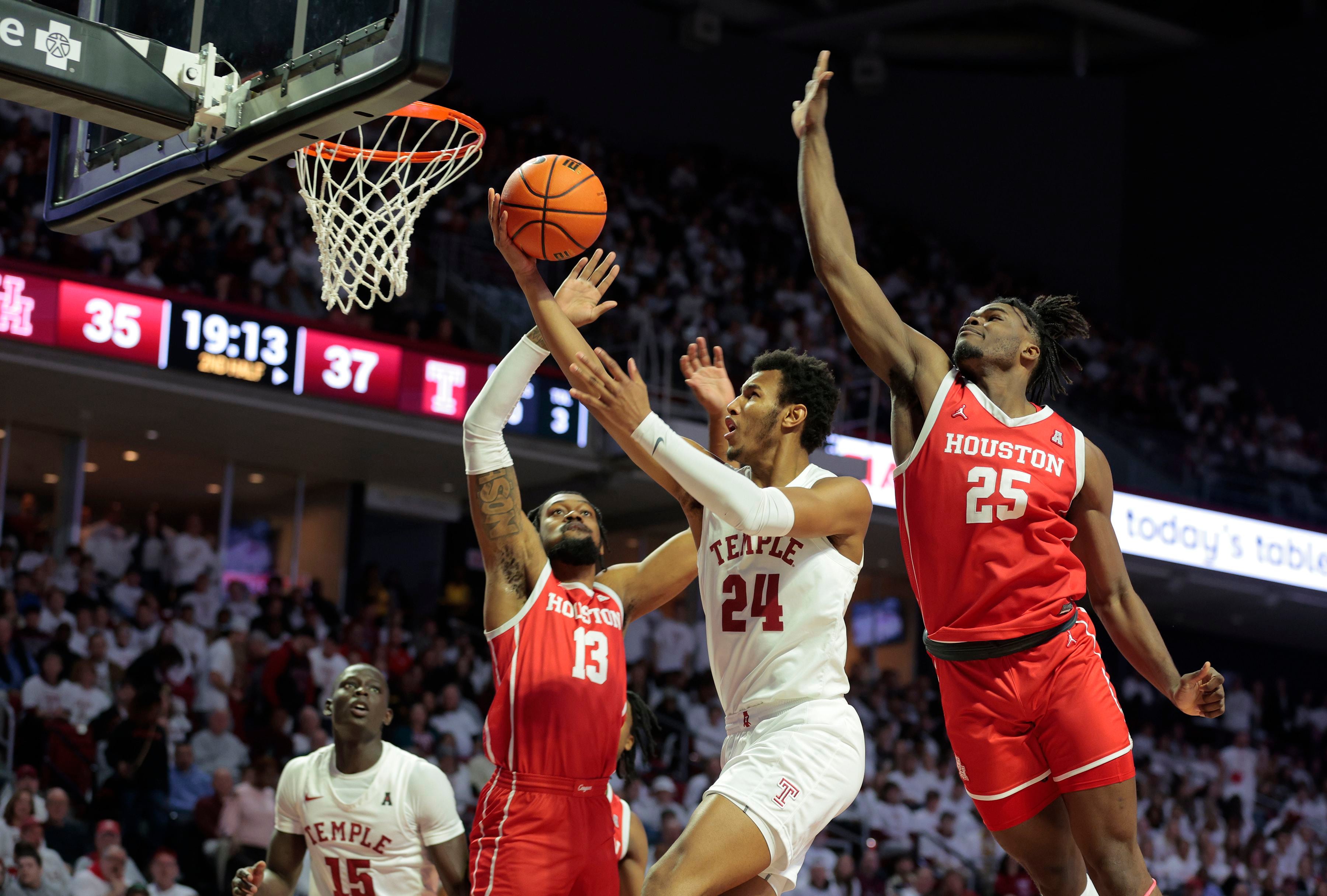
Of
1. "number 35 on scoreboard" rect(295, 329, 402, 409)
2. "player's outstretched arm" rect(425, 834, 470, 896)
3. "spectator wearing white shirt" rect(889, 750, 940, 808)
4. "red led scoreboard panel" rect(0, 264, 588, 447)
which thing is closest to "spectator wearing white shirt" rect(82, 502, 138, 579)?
"red led scoreboard panel" rect(0, 264, 588, 447)

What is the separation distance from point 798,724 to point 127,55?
307 centimetres

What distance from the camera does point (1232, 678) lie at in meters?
23.3

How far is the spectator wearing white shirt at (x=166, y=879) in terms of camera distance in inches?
353

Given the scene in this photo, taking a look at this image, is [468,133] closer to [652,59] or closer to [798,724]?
[798,724]

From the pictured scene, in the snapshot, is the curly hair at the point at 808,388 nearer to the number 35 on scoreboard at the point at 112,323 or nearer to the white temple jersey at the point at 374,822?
the white temple jersey at the point at 374,822

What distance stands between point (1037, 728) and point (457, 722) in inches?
374

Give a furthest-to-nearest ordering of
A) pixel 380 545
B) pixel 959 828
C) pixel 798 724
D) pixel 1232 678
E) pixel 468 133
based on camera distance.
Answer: pixel 1232 678
pixel 380 545
pixel 959 828
pixel 468 133
pixel 798 724

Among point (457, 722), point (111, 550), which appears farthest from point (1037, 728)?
point (111, 550)

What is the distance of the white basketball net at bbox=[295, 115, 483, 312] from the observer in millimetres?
6055

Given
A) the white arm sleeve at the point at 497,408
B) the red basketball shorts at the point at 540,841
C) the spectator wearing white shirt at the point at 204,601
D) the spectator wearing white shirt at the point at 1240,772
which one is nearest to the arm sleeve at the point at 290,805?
the red basketball shorts at the point at 540,841

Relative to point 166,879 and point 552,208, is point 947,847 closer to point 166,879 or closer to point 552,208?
point 166,879

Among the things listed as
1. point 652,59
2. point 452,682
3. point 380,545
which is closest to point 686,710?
point 452,682

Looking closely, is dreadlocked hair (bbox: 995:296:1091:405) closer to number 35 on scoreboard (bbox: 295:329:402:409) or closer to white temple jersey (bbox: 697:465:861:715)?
white temple jersey (bbox: 697:465:861:715)

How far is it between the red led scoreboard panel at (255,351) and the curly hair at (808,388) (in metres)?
8.65
